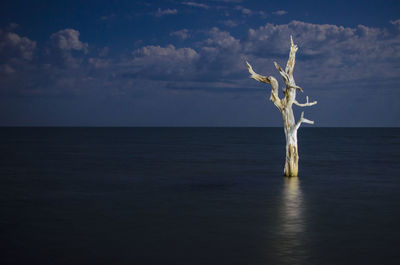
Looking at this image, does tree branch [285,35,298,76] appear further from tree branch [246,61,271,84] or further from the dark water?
the dark water

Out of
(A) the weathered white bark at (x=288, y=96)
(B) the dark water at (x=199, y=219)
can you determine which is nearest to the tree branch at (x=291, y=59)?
(A) the weathered white bark at (x=288, y=96)

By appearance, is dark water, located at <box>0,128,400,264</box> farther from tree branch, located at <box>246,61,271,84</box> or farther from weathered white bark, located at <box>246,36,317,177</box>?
tree branch, located at <box>246,61,271,84</box>

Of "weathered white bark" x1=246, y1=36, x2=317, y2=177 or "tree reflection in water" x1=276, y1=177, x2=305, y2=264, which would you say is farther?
"weathered white bark" x1=246, y1=36, x2=317, y2=177

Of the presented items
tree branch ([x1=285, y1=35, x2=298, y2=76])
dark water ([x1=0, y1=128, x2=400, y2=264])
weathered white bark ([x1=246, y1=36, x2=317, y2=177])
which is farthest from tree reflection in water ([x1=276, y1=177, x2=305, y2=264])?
tree branch ([x1=285, y1=35, x2=298, y2=76])

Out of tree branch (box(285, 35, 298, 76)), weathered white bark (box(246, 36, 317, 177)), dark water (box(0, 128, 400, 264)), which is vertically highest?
tree branch (box(285, 35, 298, 76))

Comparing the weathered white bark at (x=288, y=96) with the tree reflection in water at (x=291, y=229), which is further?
the weathered white bark at (x=288, y=96)

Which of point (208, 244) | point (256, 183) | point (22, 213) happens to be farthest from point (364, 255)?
point (256, 183)

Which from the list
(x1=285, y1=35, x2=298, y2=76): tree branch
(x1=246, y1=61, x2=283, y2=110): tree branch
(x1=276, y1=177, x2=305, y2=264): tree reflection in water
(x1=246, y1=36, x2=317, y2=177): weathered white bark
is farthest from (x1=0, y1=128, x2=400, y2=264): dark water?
(x1=285, y1=35, x2=298, y2=76): tree branch

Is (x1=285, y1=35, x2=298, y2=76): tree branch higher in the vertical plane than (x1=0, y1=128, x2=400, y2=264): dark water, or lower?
higher

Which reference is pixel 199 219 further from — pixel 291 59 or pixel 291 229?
pixel 291 59

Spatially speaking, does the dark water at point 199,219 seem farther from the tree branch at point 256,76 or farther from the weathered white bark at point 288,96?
the tree branch at point 256,76

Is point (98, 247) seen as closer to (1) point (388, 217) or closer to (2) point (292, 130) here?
(1) point (388, 217)

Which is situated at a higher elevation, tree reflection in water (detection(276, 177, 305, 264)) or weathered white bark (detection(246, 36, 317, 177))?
weathered white bark (detection(246, 36, 317, 177))

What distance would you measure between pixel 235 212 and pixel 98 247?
15.7 ft
